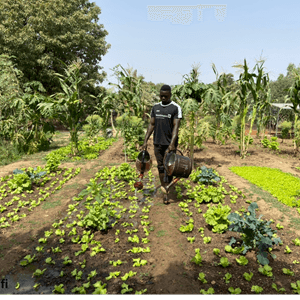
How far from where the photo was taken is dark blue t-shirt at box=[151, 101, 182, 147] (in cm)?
390

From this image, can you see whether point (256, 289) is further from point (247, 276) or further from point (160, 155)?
point (160, 155)

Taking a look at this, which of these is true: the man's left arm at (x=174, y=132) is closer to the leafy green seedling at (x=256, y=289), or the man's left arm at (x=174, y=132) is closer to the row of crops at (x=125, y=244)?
the row of crops at (x=125, y=244)

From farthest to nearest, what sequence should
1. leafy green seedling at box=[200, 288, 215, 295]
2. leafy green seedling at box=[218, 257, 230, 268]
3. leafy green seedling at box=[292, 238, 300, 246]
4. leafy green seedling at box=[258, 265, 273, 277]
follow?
leafy green seedling at box=[292, 238, 300, 246]
leafy green seedling at box=[218, 257, 230, 268]
leafy green seedling at box=[258, 265, 273, 277]
leafy green seedling at box=[200, 288, 215, 295]

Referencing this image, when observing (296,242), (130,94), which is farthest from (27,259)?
(130,94)

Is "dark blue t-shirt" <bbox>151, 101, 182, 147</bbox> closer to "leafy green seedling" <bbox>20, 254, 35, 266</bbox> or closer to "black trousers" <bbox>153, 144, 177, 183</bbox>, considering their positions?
"black trousers" <bbox>153, 144, 177, 183</bbox>

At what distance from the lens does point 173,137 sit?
3848 mm

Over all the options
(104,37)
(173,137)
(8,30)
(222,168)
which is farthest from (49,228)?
(104,37)

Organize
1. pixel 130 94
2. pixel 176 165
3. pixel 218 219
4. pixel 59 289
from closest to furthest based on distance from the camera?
pixel 59 289 → pixel 218 219 → pixel 176 165 → pixel 130 94

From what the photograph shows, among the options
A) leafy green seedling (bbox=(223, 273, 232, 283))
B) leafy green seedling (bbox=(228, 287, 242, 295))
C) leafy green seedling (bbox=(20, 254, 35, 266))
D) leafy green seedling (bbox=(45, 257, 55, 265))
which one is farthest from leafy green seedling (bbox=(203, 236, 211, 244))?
leafy green seedling (bbox=(20, 254, 35, 266))

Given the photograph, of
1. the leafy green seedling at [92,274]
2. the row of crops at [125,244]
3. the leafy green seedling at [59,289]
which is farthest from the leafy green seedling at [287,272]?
the leafy green seedling at [59,289]

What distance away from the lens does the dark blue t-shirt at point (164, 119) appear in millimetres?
3898

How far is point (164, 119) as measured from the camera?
394 centimetres

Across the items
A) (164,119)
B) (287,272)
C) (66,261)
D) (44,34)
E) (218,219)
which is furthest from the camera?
(44,34)

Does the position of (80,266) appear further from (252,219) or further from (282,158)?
(282,158)
